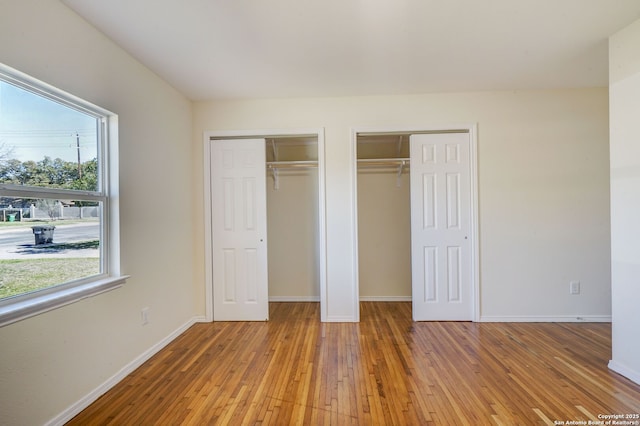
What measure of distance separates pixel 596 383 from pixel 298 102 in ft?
11.1

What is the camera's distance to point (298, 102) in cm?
326

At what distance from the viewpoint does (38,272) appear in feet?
5.53

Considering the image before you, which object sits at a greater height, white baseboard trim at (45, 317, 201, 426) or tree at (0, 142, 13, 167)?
tree at (0, 142, 13, 167)

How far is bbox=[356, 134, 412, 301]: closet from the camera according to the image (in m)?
4.01

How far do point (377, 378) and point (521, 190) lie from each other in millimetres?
2419

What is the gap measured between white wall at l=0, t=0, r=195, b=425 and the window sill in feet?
0.15

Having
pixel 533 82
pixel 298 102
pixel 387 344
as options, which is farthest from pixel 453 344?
pixel 298 102

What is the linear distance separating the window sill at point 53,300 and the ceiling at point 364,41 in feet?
5.55

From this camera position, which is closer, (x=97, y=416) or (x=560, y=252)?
(x=97, y=416)

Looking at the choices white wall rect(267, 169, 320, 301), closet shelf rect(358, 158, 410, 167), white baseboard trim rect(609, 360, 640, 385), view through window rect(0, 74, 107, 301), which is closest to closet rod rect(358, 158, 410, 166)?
Answer: closet shelf rect(358, 158, 410, 167)

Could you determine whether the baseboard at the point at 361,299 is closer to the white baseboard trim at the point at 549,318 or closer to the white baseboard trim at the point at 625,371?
the white baseboard trim at the point at 549,318

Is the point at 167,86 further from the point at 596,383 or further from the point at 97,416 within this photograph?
the point at 596,383

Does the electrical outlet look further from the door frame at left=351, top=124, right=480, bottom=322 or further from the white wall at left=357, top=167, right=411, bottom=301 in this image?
the white wall at left=357, top=167, right=411, bottom=301
